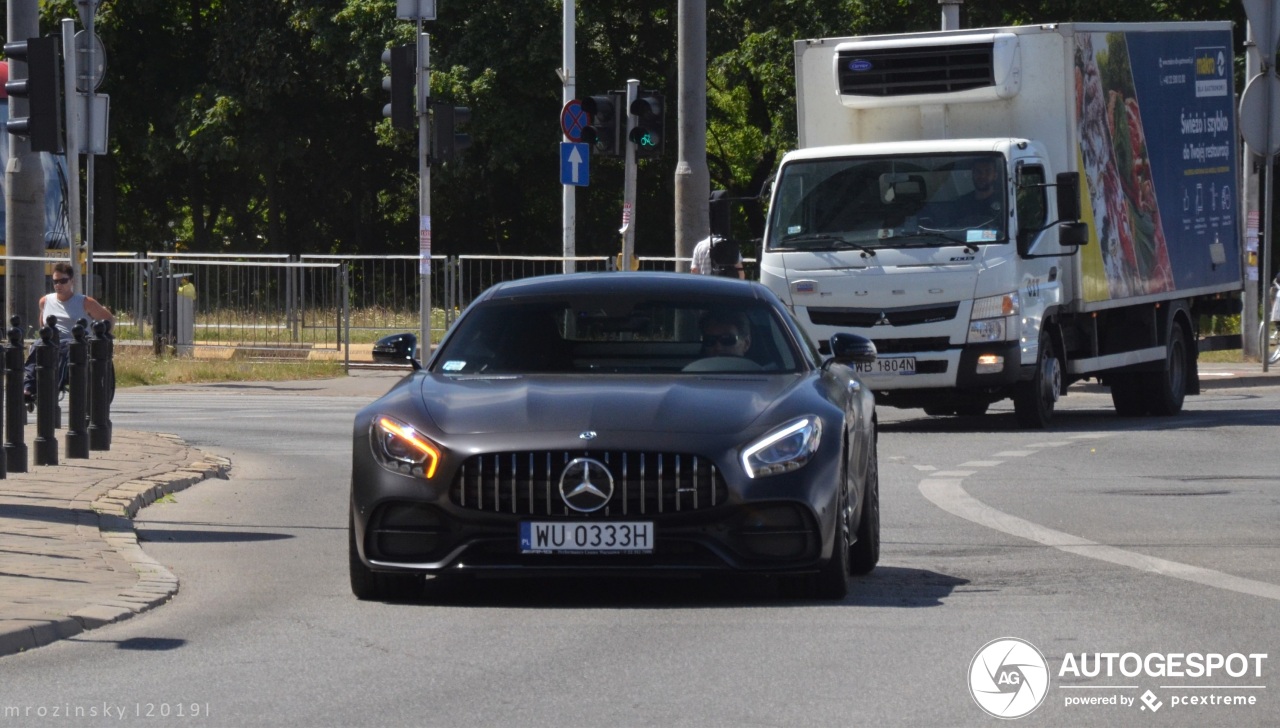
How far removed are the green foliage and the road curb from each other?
32569mm

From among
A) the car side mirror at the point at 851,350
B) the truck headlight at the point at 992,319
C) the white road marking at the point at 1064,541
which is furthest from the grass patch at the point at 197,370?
the car side mirror at the point at 851,350

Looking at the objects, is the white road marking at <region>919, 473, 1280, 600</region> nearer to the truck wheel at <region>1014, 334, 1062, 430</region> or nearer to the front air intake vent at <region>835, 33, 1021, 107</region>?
the truck wheel at <region>1014, 334, 1062, 430</region>

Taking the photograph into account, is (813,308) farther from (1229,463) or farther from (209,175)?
(209,175)

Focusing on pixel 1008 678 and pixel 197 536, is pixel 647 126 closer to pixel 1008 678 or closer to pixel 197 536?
pixel 197 536

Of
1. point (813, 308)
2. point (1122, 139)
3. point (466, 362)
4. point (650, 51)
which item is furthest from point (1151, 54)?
point (650, 51)

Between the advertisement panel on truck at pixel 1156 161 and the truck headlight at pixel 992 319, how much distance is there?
151 cm

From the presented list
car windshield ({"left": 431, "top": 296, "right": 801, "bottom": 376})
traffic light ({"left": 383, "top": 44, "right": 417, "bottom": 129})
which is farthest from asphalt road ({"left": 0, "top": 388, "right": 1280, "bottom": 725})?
traffic light ({"left": 383, "top": 44, "right": 417, "bottom": 129})

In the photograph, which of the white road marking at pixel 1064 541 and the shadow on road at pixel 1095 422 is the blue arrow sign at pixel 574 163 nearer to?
the shadow on road at pixel 1095 422

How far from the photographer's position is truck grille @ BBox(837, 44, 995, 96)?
19734mm

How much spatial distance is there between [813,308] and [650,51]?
33789 mm

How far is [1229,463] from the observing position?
16.0m

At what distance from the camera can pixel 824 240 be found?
18.9 meters

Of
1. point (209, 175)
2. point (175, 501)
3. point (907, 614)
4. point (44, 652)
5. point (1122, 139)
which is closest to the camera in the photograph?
point (44, 652)

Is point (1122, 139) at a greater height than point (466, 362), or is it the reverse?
point (1122, 139)
